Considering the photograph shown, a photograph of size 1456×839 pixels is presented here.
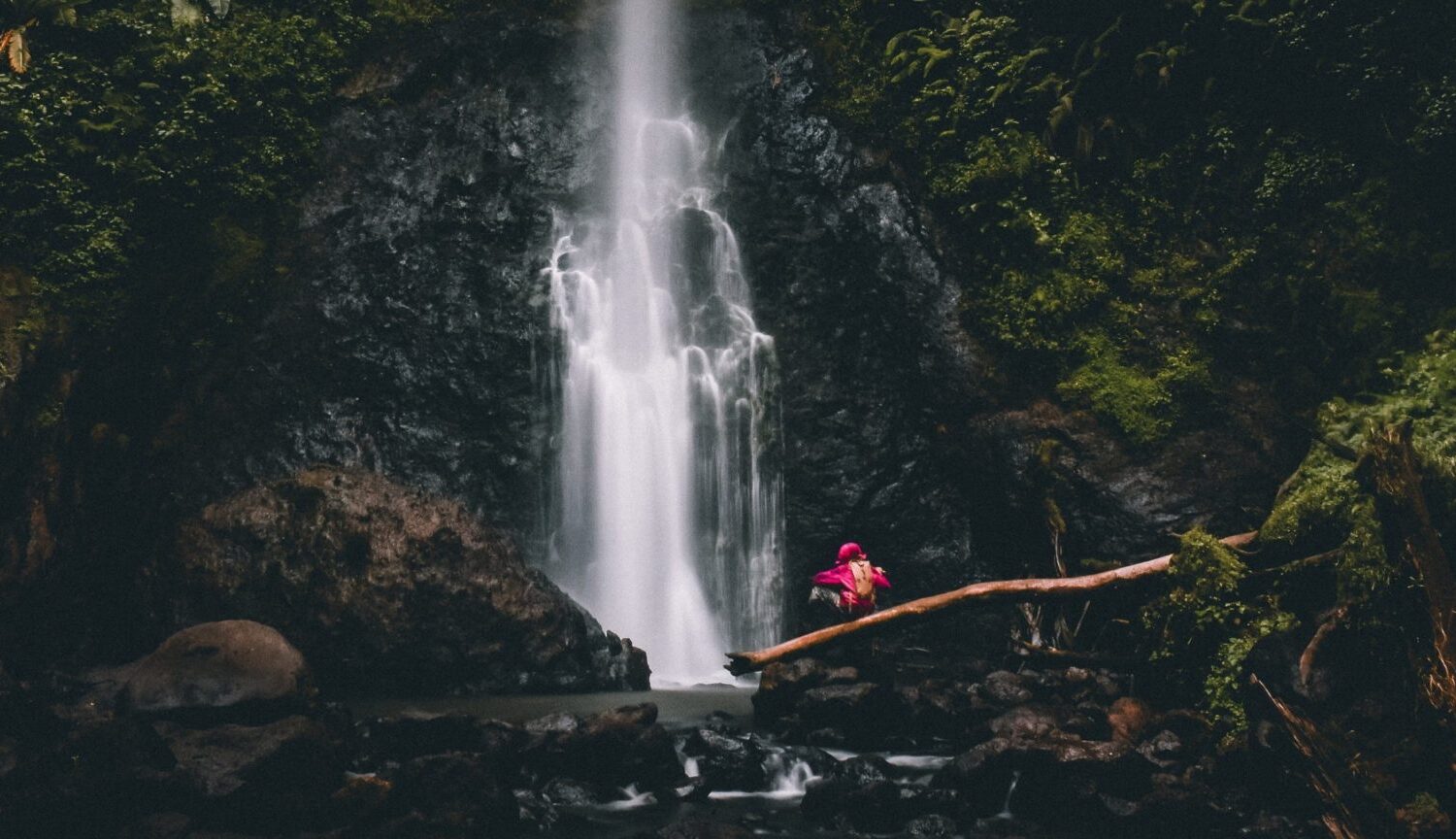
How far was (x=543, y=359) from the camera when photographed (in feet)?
48.9

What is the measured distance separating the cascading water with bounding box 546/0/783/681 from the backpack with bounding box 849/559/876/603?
387 cm

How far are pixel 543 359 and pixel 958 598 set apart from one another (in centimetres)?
845

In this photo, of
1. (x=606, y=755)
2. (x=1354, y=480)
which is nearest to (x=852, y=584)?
(x=606, y=755)

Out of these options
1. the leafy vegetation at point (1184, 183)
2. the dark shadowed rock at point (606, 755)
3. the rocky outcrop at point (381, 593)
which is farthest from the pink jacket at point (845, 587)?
the leafy vegetation at point (1184, 183)

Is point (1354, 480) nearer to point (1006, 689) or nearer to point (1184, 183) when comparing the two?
point (1006, 689)

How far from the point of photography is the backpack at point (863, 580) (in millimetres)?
9898

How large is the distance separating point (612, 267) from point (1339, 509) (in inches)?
433

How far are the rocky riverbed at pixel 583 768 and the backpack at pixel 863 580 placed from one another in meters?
0.95

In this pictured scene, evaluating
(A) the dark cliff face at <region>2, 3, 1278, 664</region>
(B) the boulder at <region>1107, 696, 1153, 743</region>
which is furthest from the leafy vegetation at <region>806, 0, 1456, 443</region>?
(B) the boulder at <region>1107, 696, 1153, 743</region>

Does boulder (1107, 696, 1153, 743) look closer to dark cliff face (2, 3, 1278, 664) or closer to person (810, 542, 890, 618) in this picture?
person (810, 542, 890, 618)

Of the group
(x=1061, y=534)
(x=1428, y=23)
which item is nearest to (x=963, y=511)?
(x=1061, y=534)

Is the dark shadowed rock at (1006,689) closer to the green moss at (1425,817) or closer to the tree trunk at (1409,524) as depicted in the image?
the green moss at (1425,817)

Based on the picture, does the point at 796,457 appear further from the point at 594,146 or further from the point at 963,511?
the point at 594,146

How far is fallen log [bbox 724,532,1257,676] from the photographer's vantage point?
26.2 feet
